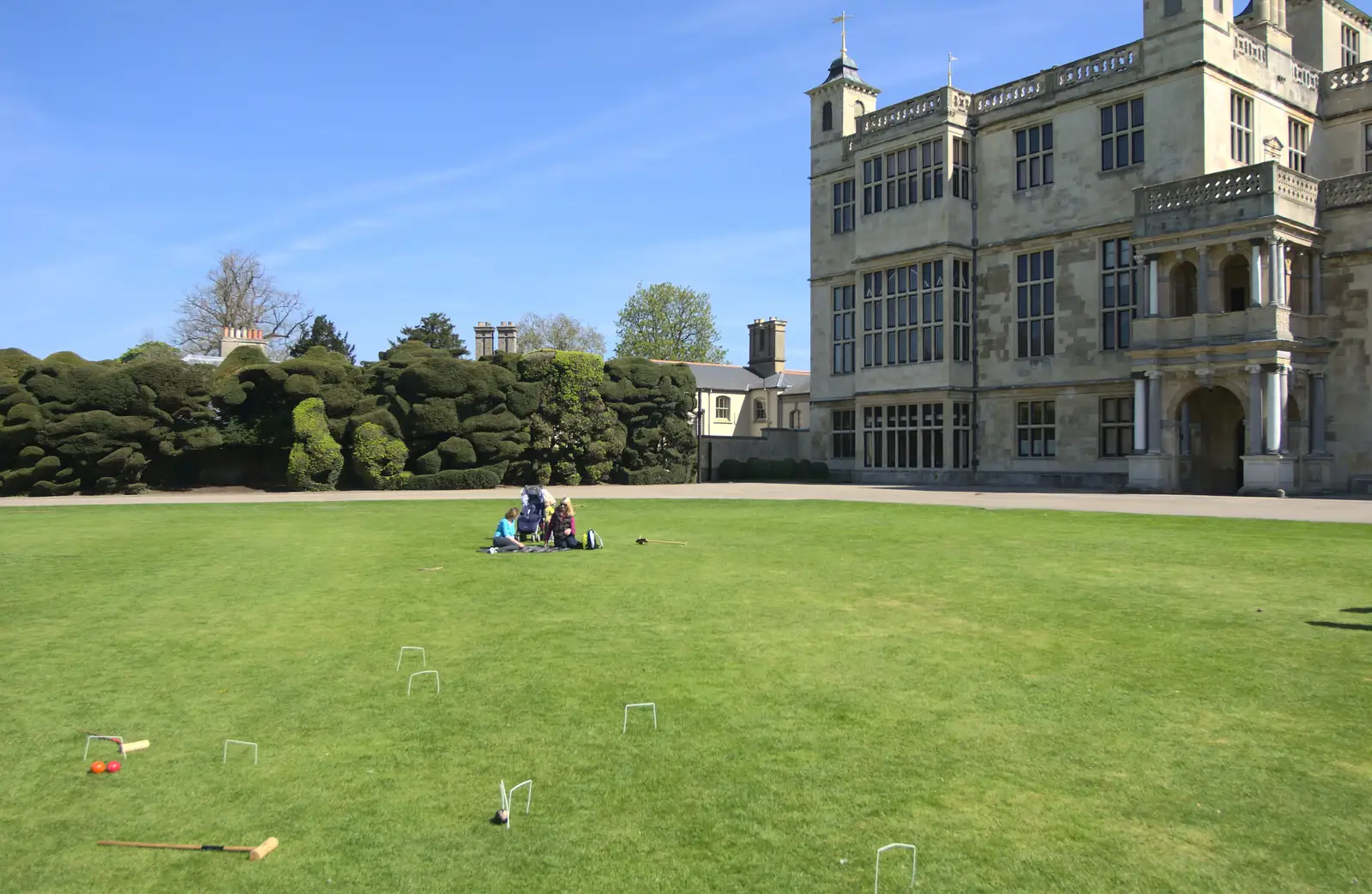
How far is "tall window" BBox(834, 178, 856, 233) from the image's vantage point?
46.8 m

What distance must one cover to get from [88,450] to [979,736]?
38.3 m

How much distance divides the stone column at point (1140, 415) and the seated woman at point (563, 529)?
22419 millimetres

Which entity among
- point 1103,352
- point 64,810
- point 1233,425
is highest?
point 1103,352

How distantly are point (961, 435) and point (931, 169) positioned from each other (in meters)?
11.0

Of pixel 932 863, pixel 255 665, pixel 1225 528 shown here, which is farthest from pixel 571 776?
pixel 1225 528

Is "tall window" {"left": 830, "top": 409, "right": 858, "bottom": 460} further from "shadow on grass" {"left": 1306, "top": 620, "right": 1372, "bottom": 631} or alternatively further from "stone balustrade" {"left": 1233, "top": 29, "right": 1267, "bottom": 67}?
"shadow on grass" {"left": 1306, "top": 620, "right": 1372, "bottom": 631}

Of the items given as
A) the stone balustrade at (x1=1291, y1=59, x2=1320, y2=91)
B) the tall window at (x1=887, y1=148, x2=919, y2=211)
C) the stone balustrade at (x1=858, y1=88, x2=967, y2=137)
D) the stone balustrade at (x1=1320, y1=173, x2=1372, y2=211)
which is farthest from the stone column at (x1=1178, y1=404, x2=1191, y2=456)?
the stone balustrade at (x1=858, y1=88, x2=967, y2=137)

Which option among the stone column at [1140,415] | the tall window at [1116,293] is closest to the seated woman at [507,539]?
the stone column at [1140,415]

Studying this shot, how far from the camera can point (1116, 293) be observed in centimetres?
3666

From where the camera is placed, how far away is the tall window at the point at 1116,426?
3634 cm

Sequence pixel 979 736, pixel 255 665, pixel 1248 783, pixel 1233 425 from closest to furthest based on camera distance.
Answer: pixel 1248 783
pixel 979 736
pixel 255 665
pixel 1233 425

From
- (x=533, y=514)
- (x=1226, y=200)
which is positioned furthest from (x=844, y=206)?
(x=533, y=514)

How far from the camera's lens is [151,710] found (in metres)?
7.03

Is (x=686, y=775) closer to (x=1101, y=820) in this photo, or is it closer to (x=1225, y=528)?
(x=1101, y=820)
